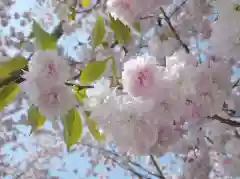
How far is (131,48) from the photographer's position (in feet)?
3.21

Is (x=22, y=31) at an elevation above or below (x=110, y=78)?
below

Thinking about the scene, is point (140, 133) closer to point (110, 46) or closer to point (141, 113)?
point (141, 113)

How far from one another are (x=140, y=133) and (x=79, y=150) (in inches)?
92.9

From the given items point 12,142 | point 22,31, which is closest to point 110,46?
point 22,31

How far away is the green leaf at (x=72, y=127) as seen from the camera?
0.70 meters

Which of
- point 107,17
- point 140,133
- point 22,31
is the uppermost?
point 107,17

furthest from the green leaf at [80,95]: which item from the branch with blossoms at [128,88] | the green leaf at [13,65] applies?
the green leaf at [13,65]

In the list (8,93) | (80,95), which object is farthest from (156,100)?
(8,93)

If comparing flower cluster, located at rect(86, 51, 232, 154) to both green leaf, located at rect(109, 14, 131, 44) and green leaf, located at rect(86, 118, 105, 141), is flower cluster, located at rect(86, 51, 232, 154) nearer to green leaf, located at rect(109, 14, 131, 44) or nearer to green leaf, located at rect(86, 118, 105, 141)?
green leaf, located at rect(86, 118, 105, 141)

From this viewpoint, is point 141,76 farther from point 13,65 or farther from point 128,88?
point 13,65

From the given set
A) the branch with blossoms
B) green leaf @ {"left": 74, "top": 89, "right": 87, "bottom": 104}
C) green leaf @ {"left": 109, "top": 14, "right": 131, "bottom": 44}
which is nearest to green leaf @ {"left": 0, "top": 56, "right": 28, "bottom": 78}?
the branch with blossoms

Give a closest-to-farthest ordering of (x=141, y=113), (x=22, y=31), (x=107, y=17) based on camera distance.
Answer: (x=141, y=113) < (x=107, y=17) < (x=22, y=31)

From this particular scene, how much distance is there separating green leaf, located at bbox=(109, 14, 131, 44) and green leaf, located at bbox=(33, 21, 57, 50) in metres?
0.20

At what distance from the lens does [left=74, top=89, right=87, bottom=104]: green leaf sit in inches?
27.8
